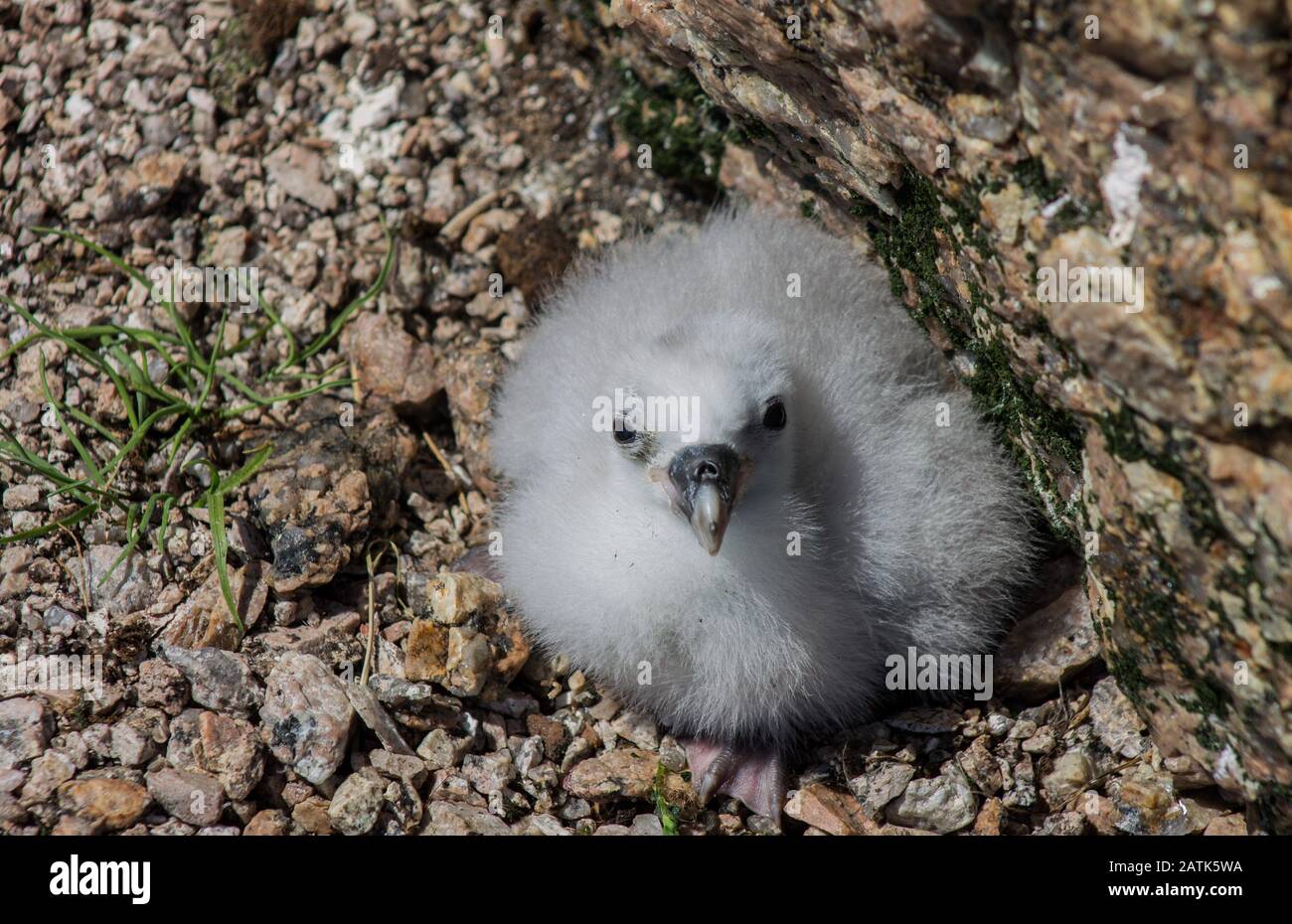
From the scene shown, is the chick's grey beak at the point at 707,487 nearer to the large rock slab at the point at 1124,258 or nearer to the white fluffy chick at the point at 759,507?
the white fluffy chick at the point at 759,507

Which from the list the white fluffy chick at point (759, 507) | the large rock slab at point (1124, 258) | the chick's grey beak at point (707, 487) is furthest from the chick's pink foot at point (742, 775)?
the large rock slab at point (1124, 258)

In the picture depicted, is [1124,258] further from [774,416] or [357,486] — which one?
[357,486]

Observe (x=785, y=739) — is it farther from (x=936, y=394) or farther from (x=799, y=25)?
(x=799, y=25)

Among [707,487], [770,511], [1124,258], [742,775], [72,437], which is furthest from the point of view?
[72,437]

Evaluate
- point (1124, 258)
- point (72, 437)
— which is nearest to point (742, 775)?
point (1124, 258)

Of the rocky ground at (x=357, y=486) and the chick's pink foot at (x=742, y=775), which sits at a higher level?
the rocky ground at (x=357, y=486)

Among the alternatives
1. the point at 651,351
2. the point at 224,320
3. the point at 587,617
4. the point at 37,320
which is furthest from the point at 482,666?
the point at 37,320

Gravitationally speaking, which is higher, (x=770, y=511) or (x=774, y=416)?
(x=774, y=416)
